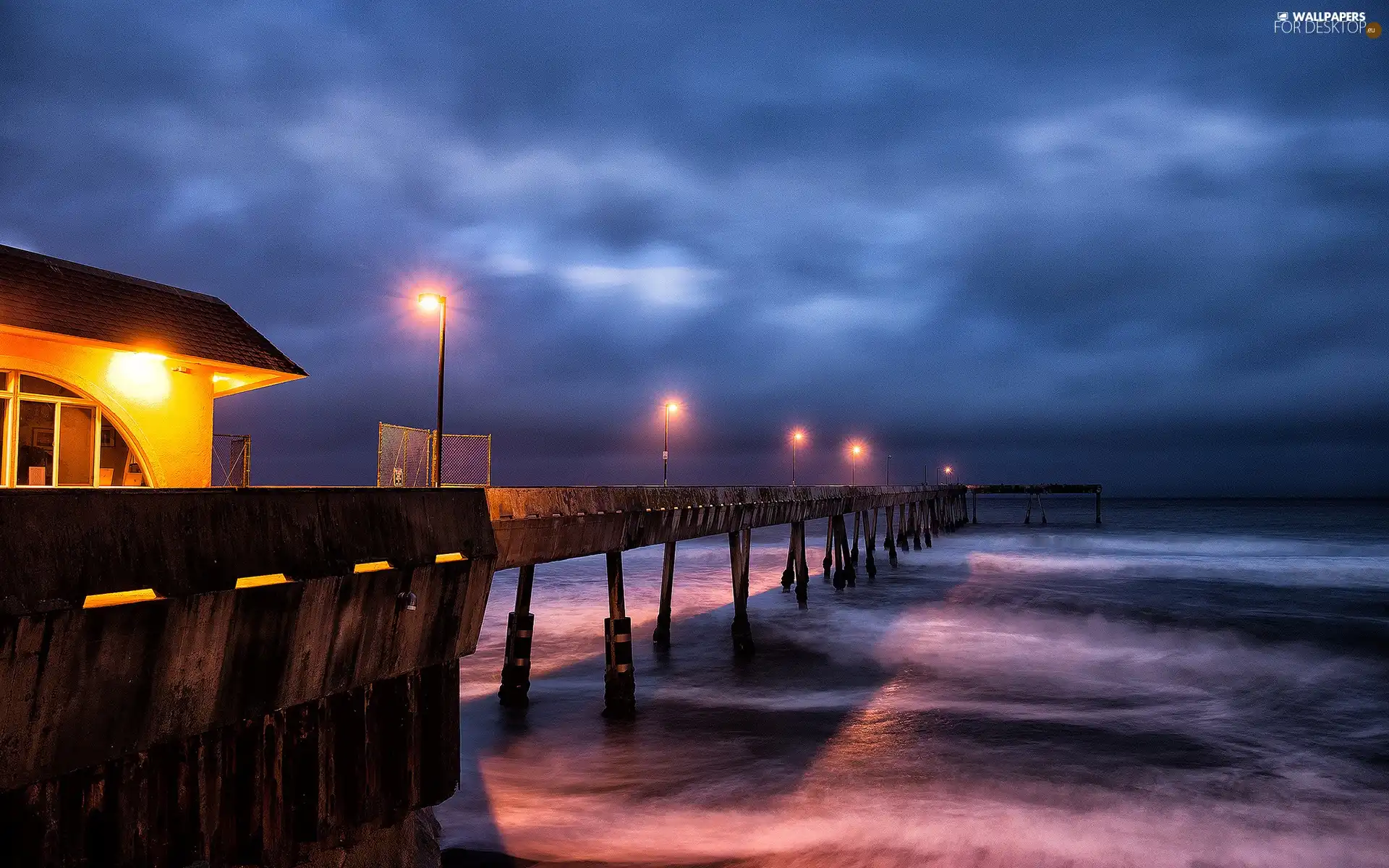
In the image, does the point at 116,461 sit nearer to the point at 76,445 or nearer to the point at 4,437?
the point at 76,445

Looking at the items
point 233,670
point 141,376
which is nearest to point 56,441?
point 141,376

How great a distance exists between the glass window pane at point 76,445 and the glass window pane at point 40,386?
0.25m

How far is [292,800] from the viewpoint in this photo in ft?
18.5

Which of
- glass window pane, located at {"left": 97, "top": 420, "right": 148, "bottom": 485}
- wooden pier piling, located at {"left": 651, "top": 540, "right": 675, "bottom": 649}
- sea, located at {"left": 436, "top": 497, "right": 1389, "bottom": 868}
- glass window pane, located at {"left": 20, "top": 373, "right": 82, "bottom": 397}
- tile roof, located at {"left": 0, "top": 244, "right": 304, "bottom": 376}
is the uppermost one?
tile roof, located at {"left": 0, "top": 244, "right": 304, "bottom": 376}

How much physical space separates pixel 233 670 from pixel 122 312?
1242 cm

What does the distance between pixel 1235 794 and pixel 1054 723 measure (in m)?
3.59

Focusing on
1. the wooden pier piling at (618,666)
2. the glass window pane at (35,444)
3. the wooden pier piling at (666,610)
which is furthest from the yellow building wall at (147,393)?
the wooden pier piling at (666,610)

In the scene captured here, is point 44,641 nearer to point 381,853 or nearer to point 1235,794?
point 381,853

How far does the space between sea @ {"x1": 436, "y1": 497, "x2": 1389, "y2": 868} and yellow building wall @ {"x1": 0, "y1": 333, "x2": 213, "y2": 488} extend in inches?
280

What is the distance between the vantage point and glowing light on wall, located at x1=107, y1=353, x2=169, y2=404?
14.1 metres

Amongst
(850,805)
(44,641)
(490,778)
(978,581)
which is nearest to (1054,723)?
(850,805)

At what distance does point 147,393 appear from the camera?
14.6m

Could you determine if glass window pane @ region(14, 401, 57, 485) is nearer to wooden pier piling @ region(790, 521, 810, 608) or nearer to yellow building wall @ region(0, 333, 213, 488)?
yellow building wall @ region(0, 333, 213, 488)

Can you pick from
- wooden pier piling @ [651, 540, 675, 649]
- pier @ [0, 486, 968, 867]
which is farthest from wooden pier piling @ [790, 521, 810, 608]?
pier @ [0, 486, 968, 867]
